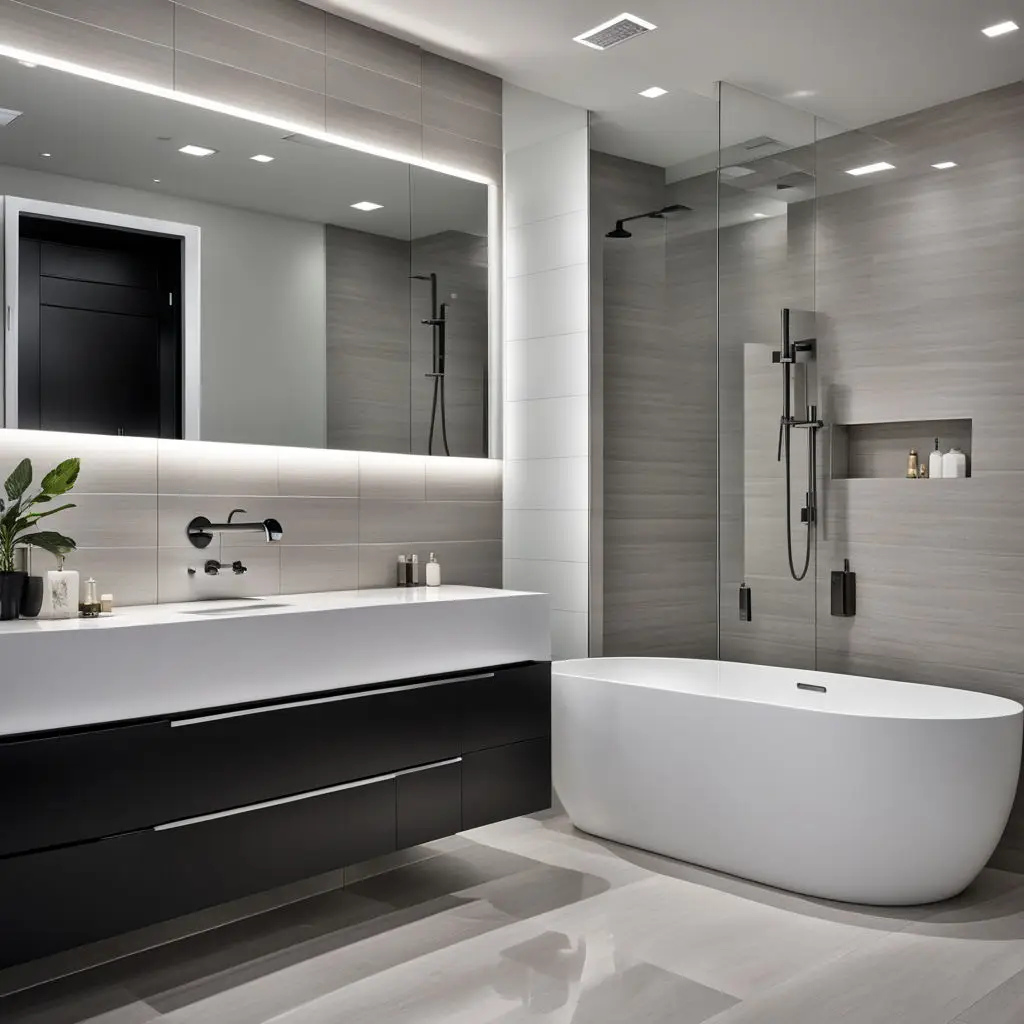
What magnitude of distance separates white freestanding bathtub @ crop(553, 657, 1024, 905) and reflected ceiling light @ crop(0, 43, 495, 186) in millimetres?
2090

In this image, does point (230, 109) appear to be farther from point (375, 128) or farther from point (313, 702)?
point (313, 702)

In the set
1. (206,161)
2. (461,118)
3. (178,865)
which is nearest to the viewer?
(178,865)

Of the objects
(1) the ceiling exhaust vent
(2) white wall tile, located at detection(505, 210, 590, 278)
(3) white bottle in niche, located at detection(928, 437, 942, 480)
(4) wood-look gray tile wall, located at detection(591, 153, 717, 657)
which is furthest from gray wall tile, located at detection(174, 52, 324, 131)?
(3) white bottle in niche, located at detection(928, 437, 942, 480)

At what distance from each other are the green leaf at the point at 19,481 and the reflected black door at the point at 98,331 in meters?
Result: 0.23

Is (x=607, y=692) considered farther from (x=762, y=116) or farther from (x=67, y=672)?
(x=762, y=116)

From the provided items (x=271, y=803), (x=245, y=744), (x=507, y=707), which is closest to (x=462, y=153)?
(x=507, y=707)

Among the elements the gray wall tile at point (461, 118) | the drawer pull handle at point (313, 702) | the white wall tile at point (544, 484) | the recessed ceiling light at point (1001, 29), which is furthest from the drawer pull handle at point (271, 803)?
the recessed ceiling light at point (1001, 29)

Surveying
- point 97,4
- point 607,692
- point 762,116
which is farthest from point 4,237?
point 762,116

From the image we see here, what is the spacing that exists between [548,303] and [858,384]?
4.46 feet

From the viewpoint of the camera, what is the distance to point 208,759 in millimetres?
2719

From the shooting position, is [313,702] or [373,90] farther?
[373,90]

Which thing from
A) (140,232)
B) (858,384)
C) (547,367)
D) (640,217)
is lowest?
(858,384)

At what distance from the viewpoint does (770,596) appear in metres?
4.21

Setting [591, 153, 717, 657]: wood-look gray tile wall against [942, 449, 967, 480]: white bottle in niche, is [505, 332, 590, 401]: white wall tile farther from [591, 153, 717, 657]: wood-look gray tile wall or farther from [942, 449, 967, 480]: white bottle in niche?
[942, 449, 967, 480]: white bottle in niche
